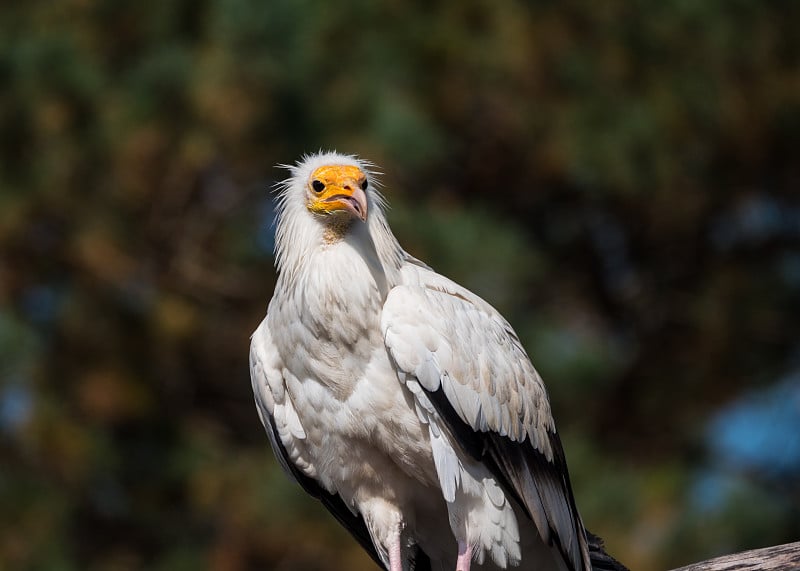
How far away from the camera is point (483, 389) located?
4.22m

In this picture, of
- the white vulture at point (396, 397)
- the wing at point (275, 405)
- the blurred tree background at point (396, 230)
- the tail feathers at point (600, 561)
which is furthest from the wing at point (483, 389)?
the blurred tree background at point (396, 230)

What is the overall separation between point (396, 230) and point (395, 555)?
4709 mm

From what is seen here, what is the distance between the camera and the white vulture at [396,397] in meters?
4.13

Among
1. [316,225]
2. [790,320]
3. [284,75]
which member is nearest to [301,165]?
[316,225]

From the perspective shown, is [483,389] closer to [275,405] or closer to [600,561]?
[275,405]

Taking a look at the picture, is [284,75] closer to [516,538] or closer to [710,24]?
[710,24]

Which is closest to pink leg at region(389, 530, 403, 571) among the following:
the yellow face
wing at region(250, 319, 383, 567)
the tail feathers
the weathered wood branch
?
wing at region(250, 319, 383, 567)

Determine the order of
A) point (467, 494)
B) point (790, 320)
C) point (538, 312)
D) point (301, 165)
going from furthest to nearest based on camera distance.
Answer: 1. point (790, 320)
2. point (538, 312)
3. point (301, 165)
4. point (467, 494)

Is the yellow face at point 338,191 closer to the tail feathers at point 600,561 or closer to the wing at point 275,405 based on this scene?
the wing at point 275,405

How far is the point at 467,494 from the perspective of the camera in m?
4.16

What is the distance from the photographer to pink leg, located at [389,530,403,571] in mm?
4301

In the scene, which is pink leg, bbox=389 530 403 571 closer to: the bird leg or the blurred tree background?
the bird leg

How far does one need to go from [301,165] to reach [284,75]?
4691 mm

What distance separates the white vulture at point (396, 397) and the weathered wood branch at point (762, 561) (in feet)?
1.64
